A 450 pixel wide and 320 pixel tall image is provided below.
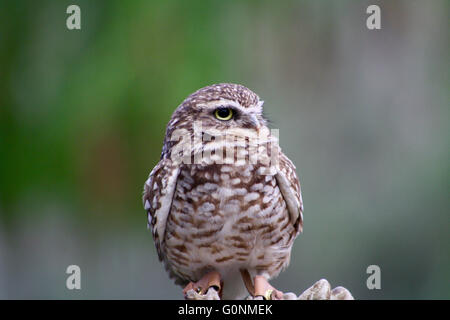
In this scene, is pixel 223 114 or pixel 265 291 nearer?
pixel 223 114

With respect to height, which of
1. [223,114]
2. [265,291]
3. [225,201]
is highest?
[223,114]

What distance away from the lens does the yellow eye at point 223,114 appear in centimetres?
219

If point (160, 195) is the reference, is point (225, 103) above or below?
above

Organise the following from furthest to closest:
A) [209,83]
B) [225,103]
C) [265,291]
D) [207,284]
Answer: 1. [209,83]
2. [207,284]
3. [265,291]
4. [225,103]

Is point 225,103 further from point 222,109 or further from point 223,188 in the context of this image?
point 223,188

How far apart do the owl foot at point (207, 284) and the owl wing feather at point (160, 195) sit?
0.23m

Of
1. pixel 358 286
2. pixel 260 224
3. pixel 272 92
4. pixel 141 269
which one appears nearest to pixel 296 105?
pixel 272 92

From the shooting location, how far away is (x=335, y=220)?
4168 millimetres

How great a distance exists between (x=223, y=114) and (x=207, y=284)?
73 centimetres

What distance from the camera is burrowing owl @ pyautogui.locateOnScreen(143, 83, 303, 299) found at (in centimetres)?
222

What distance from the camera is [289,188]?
2.35 metres

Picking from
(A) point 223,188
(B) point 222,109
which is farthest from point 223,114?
(A) point 223,188

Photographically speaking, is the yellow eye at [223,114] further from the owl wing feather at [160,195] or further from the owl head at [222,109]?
the owl wing feather at [160,195]

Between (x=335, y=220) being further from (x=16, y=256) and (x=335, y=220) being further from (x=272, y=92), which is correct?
(x=16, y=256)
